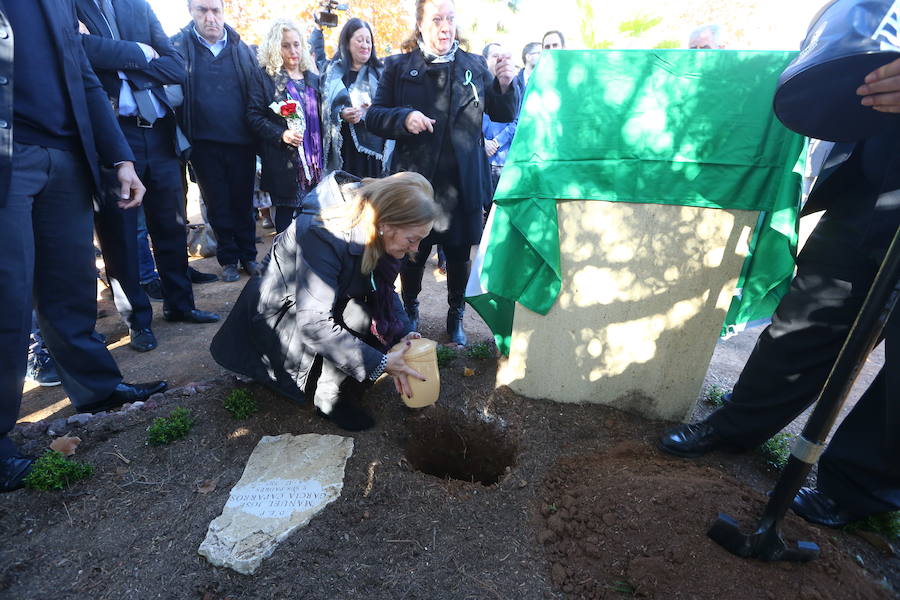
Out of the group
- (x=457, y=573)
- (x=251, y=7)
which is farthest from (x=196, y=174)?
(x=251, y=7)

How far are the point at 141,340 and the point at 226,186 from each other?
1675 mm

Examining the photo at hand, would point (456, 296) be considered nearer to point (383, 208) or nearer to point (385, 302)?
point (385, 302)

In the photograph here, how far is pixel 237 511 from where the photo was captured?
211 cm

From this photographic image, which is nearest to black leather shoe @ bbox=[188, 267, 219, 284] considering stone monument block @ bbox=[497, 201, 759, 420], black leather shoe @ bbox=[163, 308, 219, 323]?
black leather shoe @ bbox=[163, 308, 219, 323]

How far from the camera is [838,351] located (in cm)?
208

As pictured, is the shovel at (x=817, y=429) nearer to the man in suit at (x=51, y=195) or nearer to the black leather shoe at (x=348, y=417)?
the black leather shoe at (x=348, y=417)

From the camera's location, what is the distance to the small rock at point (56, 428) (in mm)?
2545

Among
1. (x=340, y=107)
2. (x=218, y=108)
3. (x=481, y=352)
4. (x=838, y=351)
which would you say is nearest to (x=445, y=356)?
(x=481, y=352)

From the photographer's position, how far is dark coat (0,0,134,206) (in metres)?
1.99

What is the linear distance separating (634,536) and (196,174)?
456cm

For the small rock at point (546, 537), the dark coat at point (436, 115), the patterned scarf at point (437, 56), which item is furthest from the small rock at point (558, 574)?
the patterned scarf at point (437, 56)

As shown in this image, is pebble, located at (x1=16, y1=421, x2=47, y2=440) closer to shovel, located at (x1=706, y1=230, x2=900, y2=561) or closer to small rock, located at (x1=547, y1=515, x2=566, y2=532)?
small rock, located at (x1=547, y1=515, x2=566, y2=532)

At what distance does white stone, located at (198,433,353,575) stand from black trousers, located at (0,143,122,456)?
1.08m

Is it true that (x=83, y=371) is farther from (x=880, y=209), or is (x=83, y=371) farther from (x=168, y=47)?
(x=880, y=209)
